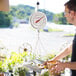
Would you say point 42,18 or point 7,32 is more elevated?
point 42,18

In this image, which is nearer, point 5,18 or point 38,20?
point 38,20

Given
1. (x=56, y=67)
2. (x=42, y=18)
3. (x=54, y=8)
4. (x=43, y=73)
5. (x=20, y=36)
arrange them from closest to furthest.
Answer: (x=56, y=67)
(x=43, y=73)
(x=42, y=18)
(x=54, y=8)
(x=20, y=36)

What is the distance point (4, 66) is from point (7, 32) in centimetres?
449

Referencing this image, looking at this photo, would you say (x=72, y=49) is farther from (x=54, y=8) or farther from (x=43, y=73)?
(x=54, y=8)

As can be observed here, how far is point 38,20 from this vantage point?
8.45 feet

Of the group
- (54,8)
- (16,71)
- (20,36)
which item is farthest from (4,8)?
(20,36)

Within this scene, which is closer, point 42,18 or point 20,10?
point 42,18

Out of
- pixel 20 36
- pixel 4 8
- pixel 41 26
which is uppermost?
pixel 4 8

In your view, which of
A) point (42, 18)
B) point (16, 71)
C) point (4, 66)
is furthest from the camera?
point (42, 18)

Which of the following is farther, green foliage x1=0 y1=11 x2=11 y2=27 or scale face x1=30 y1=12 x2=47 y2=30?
green foliage x1=0 y1=11 x2=11 y2=27

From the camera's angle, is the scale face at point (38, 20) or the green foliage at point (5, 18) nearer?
the scale face at point (38, 20)

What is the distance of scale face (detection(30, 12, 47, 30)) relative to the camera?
2.53 meters

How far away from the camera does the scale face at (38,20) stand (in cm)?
253

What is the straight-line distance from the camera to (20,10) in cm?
→ 433
